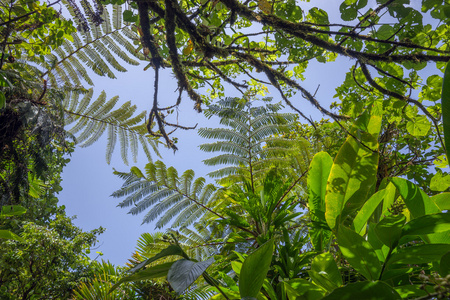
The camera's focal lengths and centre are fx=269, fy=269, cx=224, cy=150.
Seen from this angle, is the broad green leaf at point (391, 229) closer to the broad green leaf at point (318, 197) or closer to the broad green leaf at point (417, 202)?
the broad green leaf at point (417, 202)

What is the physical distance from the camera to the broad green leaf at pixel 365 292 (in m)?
0.54

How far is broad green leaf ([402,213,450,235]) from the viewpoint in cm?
74

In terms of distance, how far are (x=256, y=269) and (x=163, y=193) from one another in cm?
276

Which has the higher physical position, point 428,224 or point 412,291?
point 428,224

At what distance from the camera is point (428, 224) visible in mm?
754

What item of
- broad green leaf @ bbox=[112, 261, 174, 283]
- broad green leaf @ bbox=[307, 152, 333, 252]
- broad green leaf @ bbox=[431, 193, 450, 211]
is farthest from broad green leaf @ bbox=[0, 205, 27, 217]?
broad green leaf @ bbox=[431, 193, 450, 211]

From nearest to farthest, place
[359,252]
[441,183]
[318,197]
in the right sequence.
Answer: [359,252]
[318,197]
[441,183]

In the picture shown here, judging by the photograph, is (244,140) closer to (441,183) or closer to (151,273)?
(441,183)

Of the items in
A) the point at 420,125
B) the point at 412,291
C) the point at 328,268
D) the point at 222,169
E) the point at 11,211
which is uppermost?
the point at 222,169

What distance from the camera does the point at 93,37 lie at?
3.50 metres

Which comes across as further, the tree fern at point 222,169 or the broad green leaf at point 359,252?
the tree fern at point 222,169

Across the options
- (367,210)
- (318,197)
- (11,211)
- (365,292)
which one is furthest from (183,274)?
(11,211)

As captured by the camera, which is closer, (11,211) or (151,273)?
(151,273)

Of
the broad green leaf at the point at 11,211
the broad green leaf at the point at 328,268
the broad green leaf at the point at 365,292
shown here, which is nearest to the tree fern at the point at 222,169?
the broad green leaf at the point at 11,211
